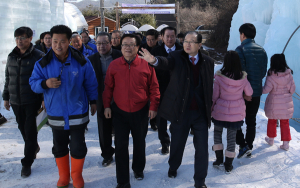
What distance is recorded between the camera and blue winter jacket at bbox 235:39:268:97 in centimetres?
352

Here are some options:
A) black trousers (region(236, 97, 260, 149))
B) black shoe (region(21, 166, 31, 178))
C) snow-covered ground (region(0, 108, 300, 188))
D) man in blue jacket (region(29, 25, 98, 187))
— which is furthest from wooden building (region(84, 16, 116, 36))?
man in blue jacket (region(29, 25, 98, 187))

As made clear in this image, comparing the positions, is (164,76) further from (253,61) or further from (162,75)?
(253,61)

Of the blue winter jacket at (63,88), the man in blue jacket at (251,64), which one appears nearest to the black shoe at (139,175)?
the blue winter jacket at (63,88)

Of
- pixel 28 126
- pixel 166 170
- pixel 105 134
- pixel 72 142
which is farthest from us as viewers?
pixel 105 134

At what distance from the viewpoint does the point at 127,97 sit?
2.82 metres

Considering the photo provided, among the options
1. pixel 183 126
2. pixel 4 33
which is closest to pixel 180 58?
pixel 183 126

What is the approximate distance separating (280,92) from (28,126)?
3535 mm

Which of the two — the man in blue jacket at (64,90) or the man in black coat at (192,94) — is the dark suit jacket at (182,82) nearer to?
the man in black coat at (192,94)

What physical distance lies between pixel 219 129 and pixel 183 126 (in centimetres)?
69

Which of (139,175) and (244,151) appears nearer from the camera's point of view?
(139,175)

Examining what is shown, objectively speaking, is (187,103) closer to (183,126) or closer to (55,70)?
(183,126)

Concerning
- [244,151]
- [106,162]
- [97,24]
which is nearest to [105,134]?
[106,162]

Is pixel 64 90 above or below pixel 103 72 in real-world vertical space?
below

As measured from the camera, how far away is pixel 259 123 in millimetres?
4945
